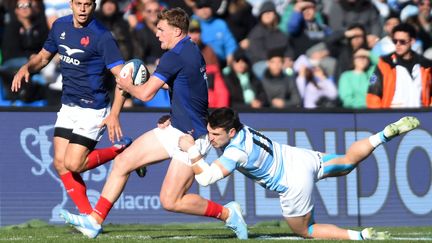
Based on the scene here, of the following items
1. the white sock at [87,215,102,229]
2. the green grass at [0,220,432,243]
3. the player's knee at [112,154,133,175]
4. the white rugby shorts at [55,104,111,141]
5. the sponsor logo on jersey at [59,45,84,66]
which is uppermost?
the sponsor logo on jersey at [59,45,84,66]

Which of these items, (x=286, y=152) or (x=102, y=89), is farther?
(x=102, y=89)

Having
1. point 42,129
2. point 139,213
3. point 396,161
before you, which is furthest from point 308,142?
point 42,129

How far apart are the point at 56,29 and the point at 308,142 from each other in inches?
161

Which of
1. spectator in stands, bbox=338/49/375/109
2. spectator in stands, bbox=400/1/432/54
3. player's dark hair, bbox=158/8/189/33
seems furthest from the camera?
spectator in stands, bbox=400/1/432/54

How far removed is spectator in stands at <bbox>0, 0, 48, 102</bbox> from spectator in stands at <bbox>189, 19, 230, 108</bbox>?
2.03 m

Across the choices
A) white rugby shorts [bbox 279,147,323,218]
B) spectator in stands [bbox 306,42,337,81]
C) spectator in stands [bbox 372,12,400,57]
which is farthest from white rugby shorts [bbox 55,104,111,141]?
spectator in stands [bbox 372,12,400,57]

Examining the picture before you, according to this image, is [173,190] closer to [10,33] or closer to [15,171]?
[15,171]

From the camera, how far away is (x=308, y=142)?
14906 millimetres

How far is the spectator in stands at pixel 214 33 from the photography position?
16.4 m

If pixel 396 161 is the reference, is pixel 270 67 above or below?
above

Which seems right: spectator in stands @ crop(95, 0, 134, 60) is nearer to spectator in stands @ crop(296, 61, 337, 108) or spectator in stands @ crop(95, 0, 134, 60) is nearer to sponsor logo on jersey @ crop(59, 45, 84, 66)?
spectator in stands @ crop(296, 61, 337, 108)

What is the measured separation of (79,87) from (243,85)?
14.4 ft

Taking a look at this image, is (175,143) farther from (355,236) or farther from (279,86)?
(279,86)

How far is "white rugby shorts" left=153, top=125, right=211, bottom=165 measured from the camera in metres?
11.0
